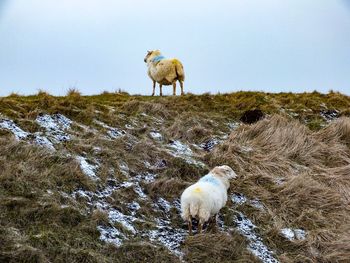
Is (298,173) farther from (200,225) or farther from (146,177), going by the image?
(200,225)

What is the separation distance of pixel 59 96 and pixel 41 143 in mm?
3662

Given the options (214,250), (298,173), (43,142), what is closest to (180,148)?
(298,173)

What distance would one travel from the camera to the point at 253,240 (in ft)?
29.7

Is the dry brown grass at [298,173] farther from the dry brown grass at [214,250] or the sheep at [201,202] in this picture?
the sheep at [201,202]

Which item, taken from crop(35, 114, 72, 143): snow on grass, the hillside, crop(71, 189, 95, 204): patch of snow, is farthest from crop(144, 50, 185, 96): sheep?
crop(71, 189, 95, 204): patch of snow

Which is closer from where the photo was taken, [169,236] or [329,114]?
[169,236]

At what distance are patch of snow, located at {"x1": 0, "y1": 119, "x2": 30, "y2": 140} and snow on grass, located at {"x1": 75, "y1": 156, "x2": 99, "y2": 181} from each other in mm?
1290

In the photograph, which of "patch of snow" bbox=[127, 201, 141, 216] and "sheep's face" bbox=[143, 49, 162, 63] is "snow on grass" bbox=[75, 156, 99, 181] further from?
"sheep's face" bbox=[143, 49, 162, 63]

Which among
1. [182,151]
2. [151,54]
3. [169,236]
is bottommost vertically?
[169,236]

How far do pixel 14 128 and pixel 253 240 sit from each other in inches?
207

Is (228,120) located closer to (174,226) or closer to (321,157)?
(321,157)

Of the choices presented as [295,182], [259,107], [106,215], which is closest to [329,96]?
[259,107]

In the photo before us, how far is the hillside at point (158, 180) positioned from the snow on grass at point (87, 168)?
0.09 ft

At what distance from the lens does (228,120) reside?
14320mm
